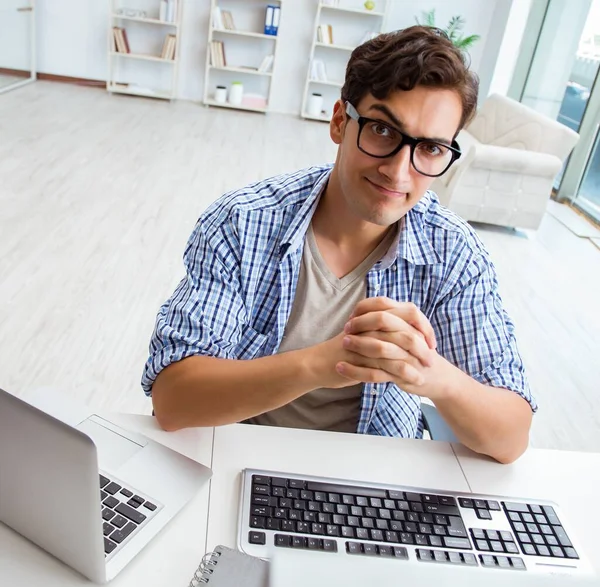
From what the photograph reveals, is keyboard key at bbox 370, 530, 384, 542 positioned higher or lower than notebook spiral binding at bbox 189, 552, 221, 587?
lower

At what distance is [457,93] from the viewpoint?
3.79 ft

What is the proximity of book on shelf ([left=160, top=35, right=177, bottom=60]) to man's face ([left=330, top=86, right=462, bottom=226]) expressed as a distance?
20.1ft

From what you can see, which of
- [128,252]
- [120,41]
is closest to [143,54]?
[120,41]

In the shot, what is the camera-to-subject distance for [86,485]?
0.66 metres

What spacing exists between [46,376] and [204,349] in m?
1.49

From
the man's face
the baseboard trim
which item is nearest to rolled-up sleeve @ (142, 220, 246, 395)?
the man's face

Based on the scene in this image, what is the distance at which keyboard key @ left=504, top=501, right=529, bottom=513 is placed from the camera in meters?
0.96

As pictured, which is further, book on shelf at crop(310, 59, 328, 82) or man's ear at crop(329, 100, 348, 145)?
book on shelf at crop(310, 59, 328, 82)

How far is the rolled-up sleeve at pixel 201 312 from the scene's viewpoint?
3.57ft

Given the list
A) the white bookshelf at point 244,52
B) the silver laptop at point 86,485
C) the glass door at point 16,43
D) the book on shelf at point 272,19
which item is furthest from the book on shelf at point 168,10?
the silver laptop at point 86,485

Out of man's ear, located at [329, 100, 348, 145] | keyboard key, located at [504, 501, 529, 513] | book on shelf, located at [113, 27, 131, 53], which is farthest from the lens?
book on shelf, located at [113, 27, 131, 53]

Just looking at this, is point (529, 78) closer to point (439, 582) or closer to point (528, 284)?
point (528, 284)

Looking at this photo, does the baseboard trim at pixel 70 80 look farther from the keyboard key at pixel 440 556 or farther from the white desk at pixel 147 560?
the keyboard key at pixel 440 556

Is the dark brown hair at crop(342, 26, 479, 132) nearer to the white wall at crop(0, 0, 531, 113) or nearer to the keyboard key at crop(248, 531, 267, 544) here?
the keyboard key at crop(248, 531, 267, 544)
